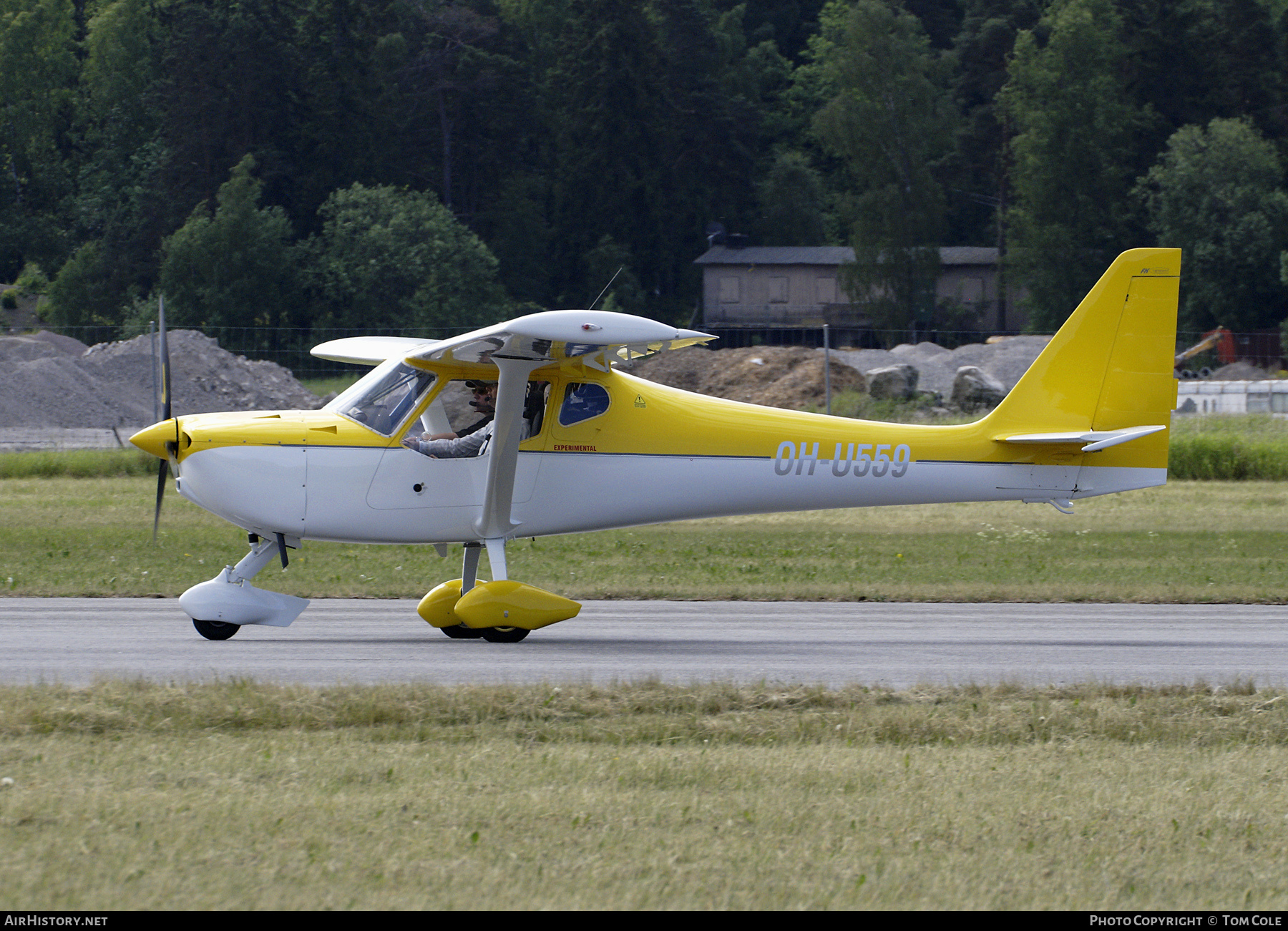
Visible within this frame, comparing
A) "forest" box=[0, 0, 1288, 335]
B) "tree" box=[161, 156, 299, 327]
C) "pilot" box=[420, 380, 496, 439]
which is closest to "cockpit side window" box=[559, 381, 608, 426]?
"pilot" box=[420, 380, 496, 439]

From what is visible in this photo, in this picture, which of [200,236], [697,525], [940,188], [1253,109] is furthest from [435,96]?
[697,525]

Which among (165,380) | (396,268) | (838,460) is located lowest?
(838,460)

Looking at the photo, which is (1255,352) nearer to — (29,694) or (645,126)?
(645,126)

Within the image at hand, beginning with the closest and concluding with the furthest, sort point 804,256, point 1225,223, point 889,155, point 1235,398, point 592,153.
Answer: point 1235,398
point 1225,223
point 592,153
point 889,155
point 804,256

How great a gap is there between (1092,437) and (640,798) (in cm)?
627

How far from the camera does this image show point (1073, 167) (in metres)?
67.4

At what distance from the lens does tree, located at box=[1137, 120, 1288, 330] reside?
198 feet

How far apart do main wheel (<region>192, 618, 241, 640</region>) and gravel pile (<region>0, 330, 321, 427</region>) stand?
964 inches

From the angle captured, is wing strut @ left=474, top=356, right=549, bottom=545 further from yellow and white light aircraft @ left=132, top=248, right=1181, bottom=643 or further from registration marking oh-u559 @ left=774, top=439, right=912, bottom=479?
registration marking oh-u559 @ left=774, top=439, right=912, bottom=479

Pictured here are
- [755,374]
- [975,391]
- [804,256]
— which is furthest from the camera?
[804,256]

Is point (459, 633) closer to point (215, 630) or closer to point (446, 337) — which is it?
point (215, 630)

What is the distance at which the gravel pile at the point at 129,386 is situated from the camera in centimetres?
3488

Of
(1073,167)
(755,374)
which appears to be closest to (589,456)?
(755,374)

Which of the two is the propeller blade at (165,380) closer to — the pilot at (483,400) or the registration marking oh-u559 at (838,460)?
the pilot at (483,400)
